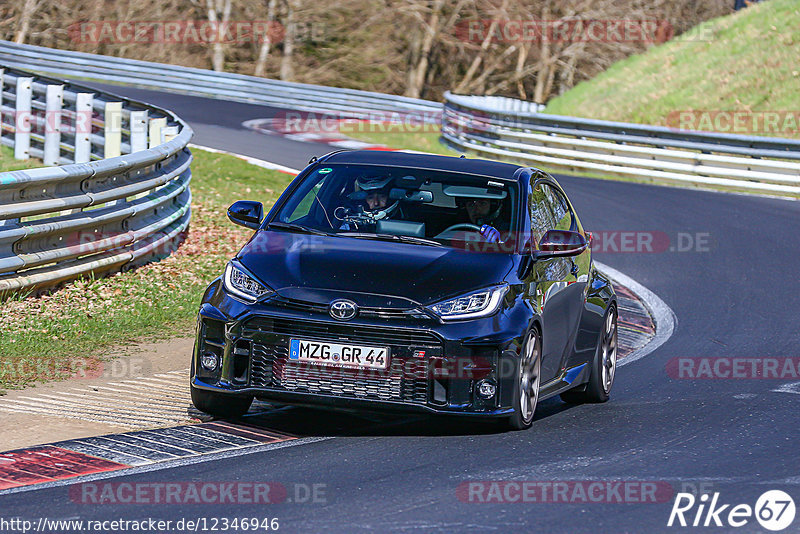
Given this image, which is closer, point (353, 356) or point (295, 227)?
point (353, 356)

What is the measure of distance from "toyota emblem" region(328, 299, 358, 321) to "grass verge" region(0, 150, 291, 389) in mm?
2422

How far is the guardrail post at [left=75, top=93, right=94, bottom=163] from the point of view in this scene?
1794 cm

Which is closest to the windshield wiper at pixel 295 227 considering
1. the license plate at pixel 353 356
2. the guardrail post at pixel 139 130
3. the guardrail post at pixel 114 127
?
the license plate at pixel 353 356

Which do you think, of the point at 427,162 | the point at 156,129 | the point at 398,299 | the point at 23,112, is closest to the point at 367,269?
the point at 398,299

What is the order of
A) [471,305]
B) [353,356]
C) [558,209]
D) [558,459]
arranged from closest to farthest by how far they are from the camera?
[558,459]
[353,356]
[471,305]
[558,209]

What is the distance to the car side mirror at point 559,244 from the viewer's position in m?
7.93

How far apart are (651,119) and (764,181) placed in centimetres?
957

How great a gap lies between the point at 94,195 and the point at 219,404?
4241 mm

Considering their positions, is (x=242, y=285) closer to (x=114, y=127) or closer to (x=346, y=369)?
(x=346, y=369)

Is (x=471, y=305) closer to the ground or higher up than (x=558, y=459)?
higher up

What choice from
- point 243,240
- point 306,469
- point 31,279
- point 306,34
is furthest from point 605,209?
point 306,34

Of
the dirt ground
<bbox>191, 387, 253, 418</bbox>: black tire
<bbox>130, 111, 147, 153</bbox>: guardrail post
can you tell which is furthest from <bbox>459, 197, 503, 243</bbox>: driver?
<bbox>130, 111, 147, 153</bbox>: guardrail post

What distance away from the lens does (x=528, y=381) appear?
7.45 m

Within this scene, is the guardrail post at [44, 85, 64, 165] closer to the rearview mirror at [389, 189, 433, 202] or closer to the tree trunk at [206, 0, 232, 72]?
the rearview mirror at [389, 189, 433, 202]
